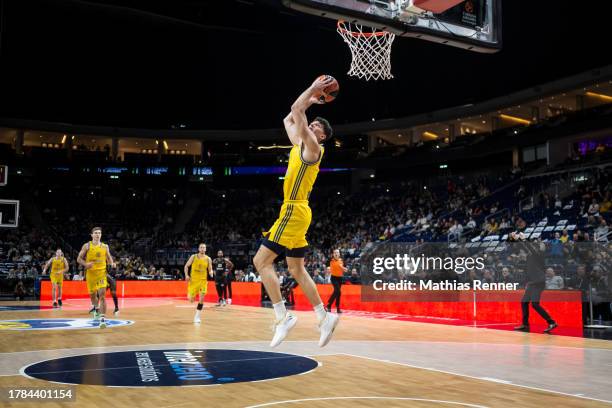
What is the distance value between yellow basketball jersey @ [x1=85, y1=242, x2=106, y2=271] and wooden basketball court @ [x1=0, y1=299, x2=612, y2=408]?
136 cm

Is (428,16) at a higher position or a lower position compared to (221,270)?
higher

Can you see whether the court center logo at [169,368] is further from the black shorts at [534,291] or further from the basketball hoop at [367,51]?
the black shorts at [534,291]

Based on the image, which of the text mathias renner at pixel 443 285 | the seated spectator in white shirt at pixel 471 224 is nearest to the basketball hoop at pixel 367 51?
the text mathias renner at pixel 443 285

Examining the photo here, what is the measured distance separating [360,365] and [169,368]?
2.62m

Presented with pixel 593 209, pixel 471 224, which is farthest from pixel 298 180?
pixel 471 224

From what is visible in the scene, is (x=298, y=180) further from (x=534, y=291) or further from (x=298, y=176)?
(x=534, y=291)

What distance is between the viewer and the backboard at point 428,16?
345 inches

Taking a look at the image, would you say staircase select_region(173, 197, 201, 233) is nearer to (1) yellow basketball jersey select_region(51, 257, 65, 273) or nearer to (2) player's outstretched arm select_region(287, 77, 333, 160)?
(1) yellow basketball jersey select_region(51, 257, 65, 273)

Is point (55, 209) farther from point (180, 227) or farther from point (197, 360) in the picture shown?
point (197, 360)

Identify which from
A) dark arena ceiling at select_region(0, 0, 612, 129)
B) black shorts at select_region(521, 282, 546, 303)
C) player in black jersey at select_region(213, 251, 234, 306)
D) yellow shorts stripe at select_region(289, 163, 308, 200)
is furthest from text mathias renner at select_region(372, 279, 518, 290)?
dark arena ceiling at select_region(0, 0, 612, 129)

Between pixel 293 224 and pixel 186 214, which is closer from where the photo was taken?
pixel 293 224

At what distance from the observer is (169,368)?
26.0 feet

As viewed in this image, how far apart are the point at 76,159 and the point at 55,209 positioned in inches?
142

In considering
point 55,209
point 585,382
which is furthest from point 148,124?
point 585,382
